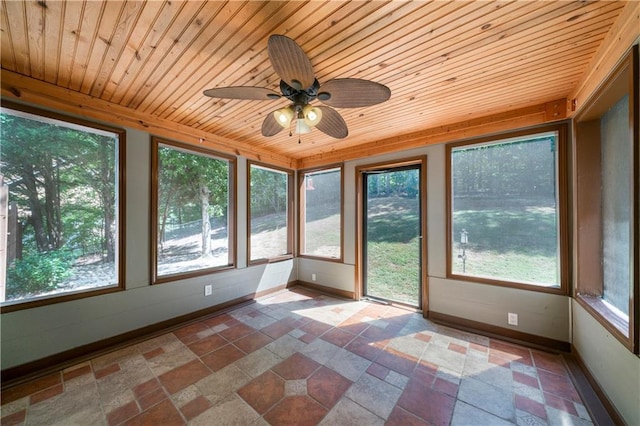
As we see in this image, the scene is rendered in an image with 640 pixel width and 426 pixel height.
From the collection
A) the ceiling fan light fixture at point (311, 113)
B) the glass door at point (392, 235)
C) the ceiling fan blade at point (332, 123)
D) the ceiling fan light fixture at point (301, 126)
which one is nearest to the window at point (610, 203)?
the glass door at point (392, 235)

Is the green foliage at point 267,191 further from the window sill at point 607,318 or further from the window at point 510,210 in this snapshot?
the window sill at point 607,318

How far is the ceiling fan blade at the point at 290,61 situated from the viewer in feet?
3.58

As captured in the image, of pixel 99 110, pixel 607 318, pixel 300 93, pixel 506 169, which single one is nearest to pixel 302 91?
Result: pixel 300 93

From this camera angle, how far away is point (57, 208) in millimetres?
2168

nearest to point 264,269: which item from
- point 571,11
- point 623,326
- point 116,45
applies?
point 116,45

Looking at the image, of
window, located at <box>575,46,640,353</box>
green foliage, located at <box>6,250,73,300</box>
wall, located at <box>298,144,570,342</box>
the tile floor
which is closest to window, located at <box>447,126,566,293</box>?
wall, located at <box>298,144,570,342</box>

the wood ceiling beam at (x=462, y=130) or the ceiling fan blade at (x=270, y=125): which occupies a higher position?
the wood ceiling beam at (x=462, y=130)

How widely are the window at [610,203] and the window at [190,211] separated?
385 cm

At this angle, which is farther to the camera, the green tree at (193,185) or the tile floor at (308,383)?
the green tree at (193,185)

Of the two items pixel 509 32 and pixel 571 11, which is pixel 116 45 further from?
pixel 571 11

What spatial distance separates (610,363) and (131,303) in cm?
422

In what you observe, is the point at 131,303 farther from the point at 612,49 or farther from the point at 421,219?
the point at 612,49

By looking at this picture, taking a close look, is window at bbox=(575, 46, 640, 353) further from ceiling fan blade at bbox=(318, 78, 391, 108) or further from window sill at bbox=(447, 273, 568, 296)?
ceiling fan blade at bbox=(318, 78, 391, 108)

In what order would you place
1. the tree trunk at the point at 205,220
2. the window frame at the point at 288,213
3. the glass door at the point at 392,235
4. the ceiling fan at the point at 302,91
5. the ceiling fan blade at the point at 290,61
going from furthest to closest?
the window frame at the point at 288,213, the glass door at the point at 392,235, the tree trunk at the point at 205,220, the ceiling fan at the point at 302,91, the ceiling fan blade at the point at 290,61
